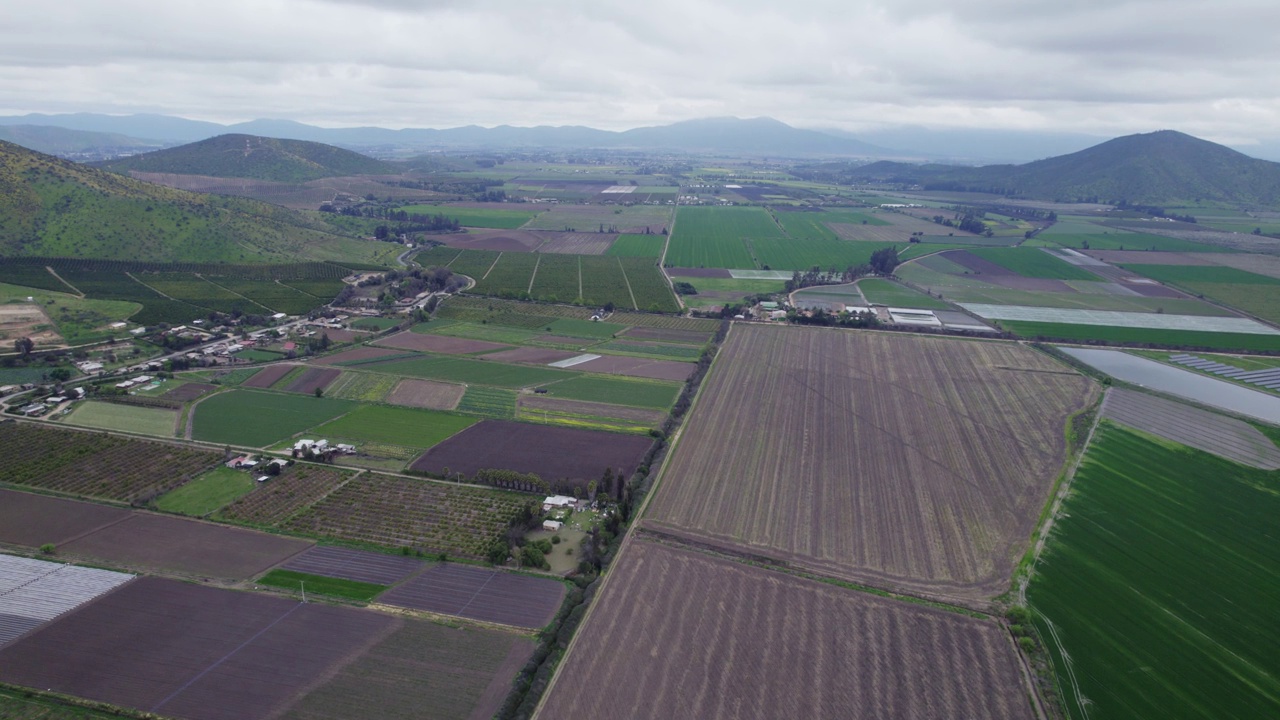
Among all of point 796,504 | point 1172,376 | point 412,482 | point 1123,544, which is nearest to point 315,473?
point 412,482

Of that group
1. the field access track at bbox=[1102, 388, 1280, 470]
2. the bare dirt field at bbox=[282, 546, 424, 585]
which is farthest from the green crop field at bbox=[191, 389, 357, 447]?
the field access track at bbox=[1102, 388, 1280, 470]

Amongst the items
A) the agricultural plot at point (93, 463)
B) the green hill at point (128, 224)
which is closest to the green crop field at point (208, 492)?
the agricultural plot at point (93, 463)

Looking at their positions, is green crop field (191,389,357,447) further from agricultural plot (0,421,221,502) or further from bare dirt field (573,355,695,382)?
bare dirt field (573,355,695,382)

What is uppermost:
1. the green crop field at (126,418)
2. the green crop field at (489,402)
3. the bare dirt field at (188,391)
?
the green crop field at (489,402)

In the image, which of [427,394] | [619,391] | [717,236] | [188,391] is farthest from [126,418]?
[717,236]

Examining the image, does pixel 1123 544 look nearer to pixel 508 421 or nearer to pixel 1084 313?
pixel 508 421

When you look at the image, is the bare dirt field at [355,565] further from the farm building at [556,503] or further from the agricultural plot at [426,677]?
the farm building at [556,503]
